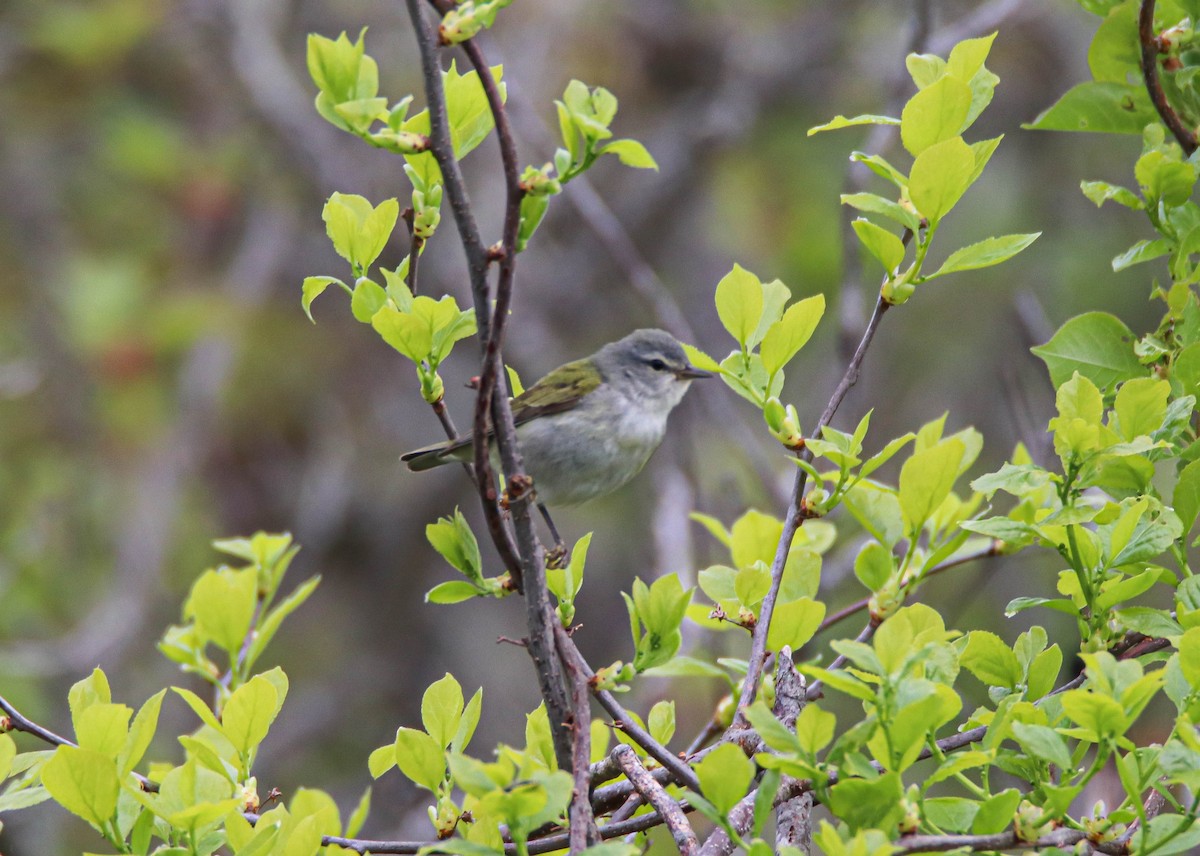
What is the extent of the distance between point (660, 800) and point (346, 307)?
20.8 ft

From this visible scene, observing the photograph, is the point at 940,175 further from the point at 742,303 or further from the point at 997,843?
the point at 997,843

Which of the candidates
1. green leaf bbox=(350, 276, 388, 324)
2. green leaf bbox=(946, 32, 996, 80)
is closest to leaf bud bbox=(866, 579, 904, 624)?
green leaf bbox=(946, 32, 996, 80)

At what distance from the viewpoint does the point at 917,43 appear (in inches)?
164

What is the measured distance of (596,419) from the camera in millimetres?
4109

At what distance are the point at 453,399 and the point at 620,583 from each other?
5.63 ft

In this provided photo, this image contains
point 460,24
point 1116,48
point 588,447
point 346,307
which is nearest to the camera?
point 460,24

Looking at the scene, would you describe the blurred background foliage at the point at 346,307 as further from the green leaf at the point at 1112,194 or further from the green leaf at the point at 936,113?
the green leaf at the point at 936,113

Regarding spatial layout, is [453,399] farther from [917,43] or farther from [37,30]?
[917,43]

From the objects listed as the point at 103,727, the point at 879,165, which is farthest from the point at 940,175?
the point at 103,727

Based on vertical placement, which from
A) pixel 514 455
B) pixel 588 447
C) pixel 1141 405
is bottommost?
pixel 588 447

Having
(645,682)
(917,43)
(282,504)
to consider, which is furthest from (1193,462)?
(282,504)

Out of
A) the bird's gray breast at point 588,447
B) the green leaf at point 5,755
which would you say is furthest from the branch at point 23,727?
the bird's gray breast at point 588,447

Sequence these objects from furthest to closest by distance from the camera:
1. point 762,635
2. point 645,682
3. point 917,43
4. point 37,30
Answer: point 37,30
point 645,682
point 917,43
point 762,635

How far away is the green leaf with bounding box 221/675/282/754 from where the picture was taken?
180 centimetres
